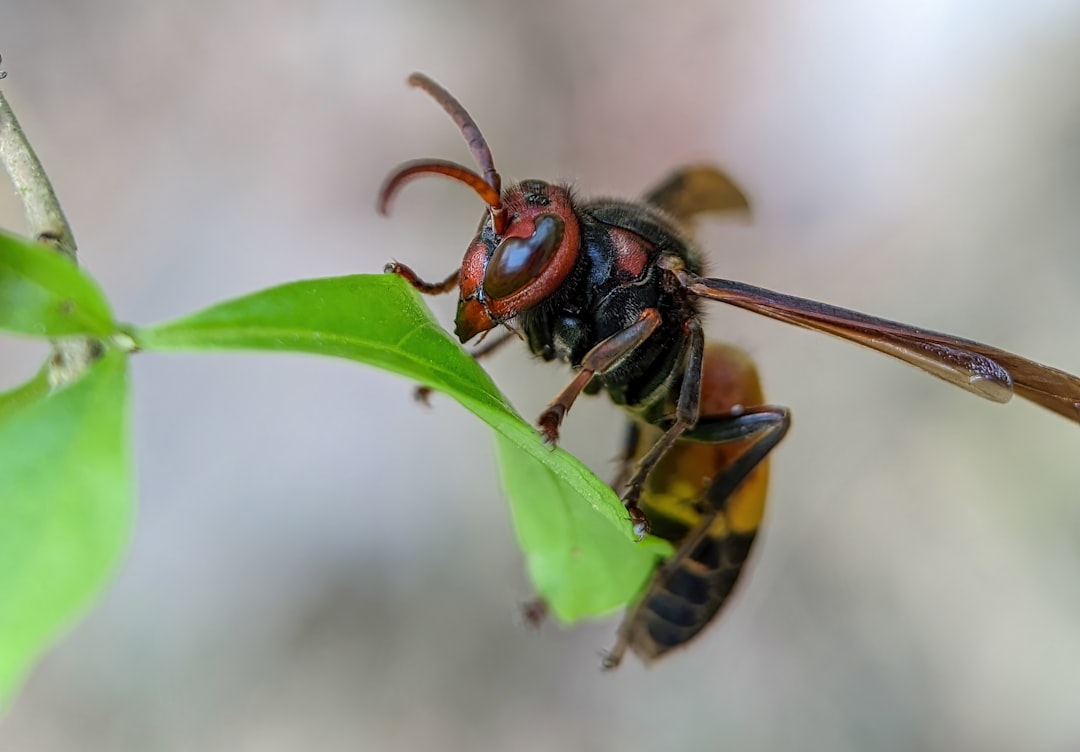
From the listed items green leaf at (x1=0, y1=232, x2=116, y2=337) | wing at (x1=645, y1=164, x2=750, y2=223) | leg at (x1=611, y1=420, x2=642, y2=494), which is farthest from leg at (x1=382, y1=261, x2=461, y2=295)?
wing at (x1=645, y1=164, x2=750, y2=223)

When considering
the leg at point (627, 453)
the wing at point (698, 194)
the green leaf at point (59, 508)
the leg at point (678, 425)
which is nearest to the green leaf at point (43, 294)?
the green leaf at point (59, 508)

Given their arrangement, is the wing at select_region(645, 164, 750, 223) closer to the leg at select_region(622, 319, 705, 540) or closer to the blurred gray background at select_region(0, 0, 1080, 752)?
the leg at select_region(622, 319, 705, 540)

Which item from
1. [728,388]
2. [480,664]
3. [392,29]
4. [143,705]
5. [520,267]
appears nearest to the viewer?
[520,267]

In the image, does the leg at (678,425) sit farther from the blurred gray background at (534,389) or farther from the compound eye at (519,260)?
the blurred gray background at (534,389)

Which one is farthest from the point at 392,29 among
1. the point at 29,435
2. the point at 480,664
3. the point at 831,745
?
the point at 29,435

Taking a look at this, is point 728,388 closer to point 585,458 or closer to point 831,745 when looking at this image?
point 585,458
